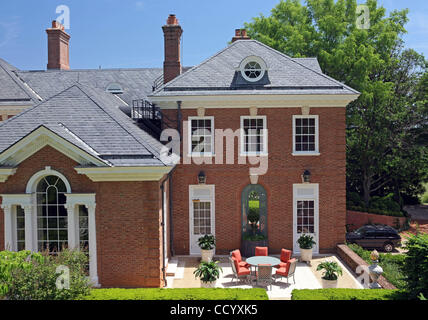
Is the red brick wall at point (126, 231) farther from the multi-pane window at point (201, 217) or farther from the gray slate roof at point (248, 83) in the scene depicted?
the gray slate roof at point (248, 83)

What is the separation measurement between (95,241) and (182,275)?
4.00 metres

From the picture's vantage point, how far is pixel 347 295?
10.4 meters

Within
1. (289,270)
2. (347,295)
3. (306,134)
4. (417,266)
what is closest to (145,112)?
(306,134)

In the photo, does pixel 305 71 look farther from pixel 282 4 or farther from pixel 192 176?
pixel 282 4

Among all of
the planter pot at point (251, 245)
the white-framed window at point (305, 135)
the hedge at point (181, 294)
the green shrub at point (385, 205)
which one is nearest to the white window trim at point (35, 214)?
the hedge at point (181, 294)

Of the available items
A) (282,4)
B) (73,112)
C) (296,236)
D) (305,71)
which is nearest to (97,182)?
(73,112)

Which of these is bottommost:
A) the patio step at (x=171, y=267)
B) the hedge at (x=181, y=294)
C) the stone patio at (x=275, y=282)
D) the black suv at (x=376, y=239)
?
the black suv at (x=376, y=239)

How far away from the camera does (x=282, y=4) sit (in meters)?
32.5

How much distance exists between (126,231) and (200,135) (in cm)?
643

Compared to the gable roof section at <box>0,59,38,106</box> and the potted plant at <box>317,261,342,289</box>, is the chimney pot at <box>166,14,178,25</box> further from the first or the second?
the potted plant at <box>317,261,342,289</box>

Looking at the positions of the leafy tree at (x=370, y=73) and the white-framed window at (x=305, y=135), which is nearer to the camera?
the white-framed window at (x=305, y=135)

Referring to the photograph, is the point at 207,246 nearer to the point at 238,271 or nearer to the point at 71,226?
the point at 238,271

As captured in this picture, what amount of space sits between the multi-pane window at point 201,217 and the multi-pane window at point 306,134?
5143 mm

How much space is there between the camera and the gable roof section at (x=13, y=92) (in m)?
21.6
